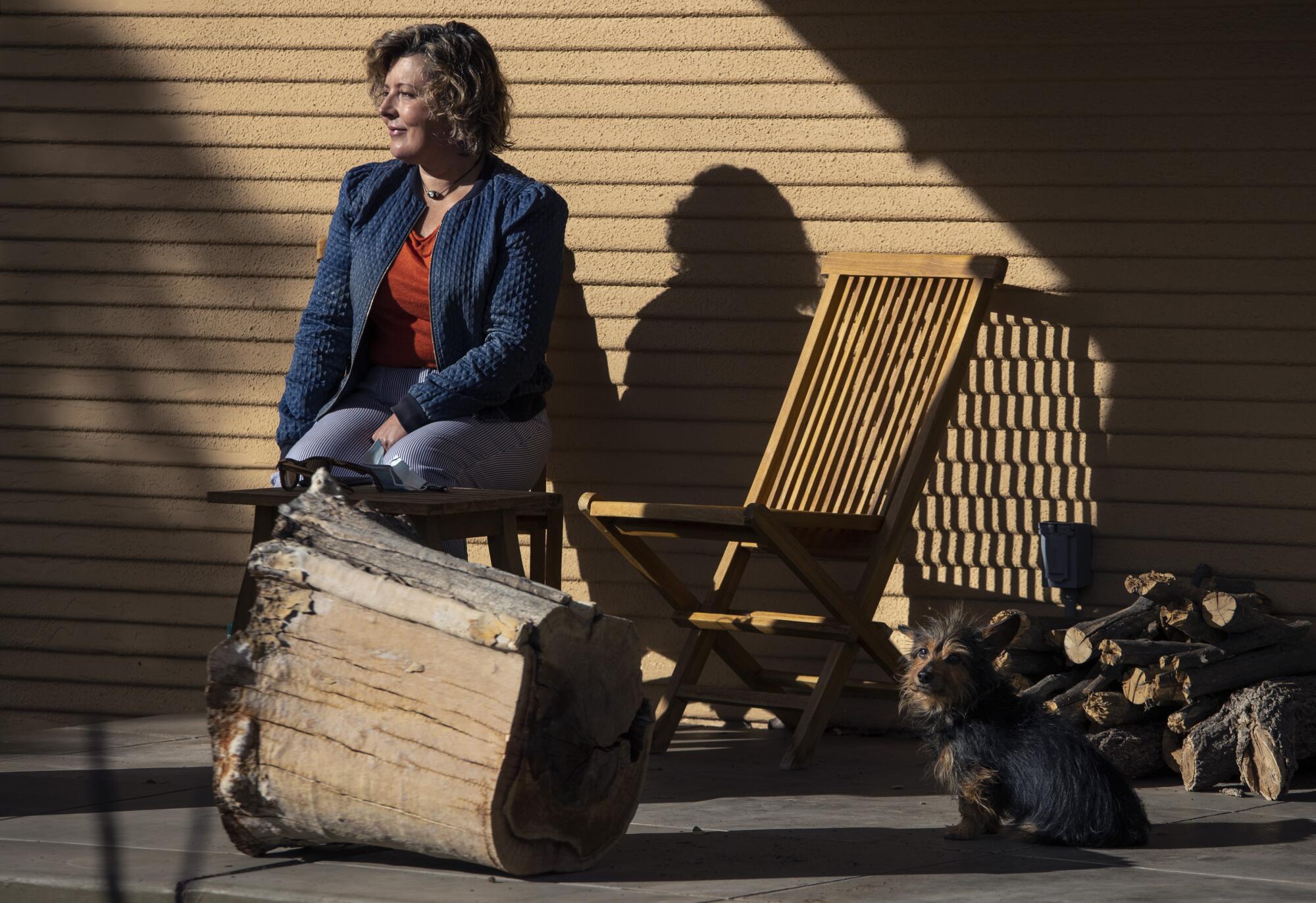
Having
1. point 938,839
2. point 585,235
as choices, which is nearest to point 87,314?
point 585,235

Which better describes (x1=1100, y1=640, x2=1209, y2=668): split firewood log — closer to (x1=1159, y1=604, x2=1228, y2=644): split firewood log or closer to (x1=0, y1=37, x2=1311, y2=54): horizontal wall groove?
(x1=1159, y1=604, x2=1228, y2=644): split firewood log

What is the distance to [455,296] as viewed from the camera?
4637mm

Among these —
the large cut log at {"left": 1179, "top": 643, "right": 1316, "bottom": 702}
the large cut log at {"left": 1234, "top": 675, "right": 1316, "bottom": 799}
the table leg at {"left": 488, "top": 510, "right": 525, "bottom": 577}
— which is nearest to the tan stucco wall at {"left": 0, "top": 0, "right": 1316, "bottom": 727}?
the large cut log at {"left": 1179, "top": 643, "right": 1316, "bottom": 702}

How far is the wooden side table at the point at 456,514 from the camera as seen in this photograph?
3855 millimetres

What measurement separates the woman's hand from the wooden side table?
0.26 metres

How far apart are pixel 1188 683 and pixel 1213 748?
16 cm

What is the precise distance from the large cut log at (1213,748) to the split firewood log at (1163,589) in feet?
1.17

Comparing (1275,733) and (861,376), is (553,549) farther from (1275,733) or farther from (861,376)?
(1275,733)

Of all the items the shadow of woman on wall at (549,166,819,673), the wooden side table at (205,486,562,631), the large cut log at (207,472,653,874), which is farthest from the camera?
the shadow of woman on wall at (549,166,819,673)

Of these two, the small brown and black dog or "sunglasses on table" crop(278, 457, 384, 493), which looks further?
"sunglasses on table" crop(278, 457, 384, 493)

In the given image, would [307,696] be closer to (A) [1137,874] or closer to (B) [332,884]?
(B) [332,884]

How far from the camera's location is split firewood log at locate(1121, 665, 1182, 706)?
4.09m

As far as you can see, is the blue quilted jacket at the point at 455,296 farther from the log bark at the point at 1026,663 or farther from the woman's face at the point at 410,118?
the log bark at the point at 1026,663

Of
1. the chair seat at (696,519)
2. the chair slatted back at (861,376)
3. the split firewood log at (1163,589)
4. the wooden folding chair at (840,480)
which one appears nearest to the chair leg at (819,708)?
the wooden folding chair at (840,480)
